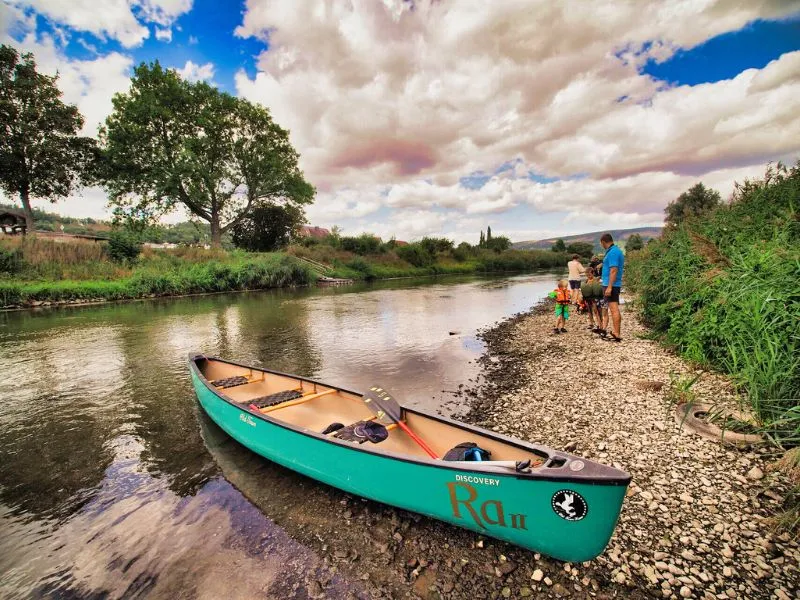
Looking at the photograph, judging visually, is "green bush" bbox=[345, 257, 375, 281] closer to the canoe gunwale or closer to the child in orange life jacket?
the child in orange life jacket

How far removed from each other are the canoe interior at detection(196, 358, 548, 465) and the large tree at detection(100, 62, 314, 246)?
33413 mm

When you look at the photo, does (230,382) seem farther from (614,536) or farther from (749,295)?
(749,295)

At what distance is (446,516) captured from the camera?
11.5 feet

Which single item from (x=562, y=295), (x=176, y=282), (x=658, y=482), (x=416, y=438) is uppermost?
(x=176, y=282)

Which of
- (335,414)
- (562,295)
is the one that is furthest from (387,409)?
(562,295)

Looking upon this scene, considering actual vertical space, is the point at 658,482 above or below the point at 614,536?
above

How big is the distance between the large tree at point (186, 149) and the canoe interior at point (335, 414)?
3341 centimetres

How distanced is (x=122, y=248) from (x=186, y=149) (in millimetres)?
10636

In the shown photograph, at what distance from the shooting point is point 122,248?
3136cm

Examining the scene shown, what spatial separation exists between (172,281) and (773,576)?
1376 inches

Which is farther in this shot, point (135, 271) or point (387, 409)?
point (135, 271)

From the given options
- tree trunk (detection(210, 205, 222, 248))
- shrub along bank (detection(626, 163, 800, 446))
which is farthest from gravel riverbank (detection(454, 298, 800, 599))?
tree trunk (detection(210, 205, 222, 248))

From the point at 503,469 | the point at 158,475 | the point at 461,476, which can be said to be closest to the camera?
the point at 503,469

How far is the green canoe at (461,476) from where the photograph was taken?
2.78 meters
